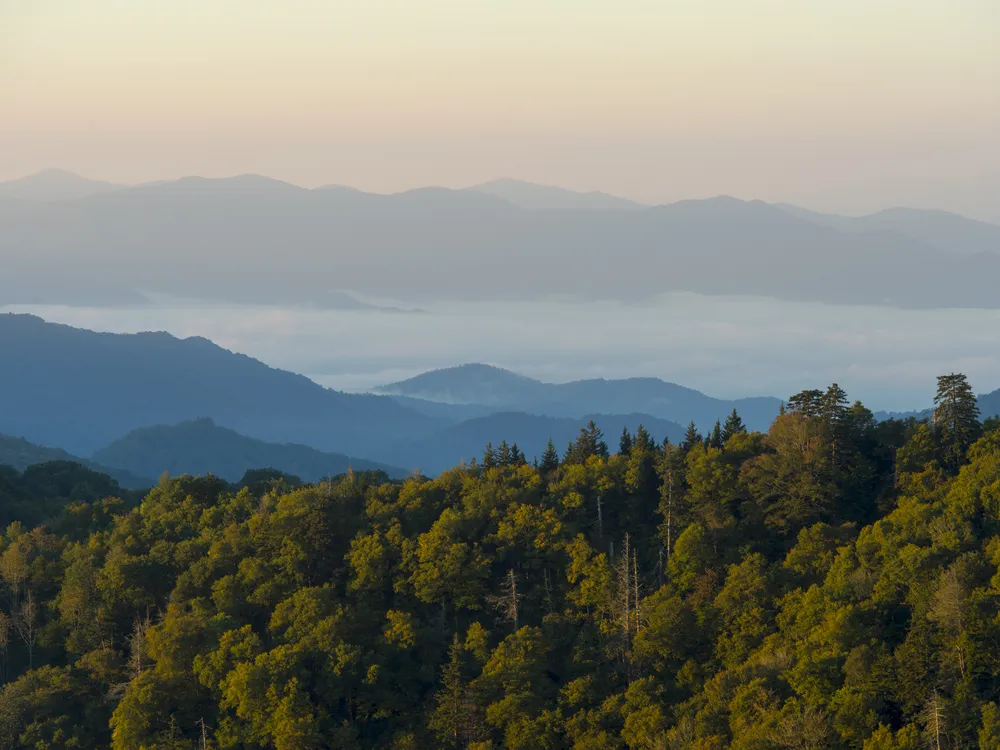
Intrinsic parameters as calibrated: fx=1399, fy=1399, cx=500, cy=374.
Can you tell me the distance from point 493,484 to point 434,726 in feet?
91.0

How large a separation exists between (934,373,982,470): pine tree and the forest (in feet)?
0.69

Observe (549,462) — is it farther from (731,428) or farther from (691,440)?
(731,428)

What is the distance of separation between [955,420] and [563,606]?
131ft

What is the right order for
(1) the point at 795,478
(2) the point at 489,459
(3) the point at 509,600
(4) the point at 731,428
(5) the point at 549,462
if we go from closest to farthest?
(3) the point at 509,600 → (1) the point at 795,478 → (5) the point at 549,462 → (2) the point at 489,459 → (4) the point at 731,428

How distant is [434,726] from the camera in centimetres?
10938

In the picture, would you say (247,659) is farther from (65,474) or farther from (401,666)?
(65,474)

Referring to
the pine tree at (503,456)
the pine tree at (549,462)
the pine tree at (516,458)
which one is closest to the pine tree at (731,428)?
the pine tree at (549,462)

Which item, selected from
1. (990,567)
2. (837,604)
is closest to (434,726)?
(837,604)

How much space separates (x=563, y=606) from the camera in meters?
118

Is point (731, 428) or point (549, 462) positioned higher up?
point (731, 428)

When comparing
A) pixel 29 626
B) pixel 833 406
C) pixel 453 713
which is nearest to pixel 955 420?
pixel 833 406

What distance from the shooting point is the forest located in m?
98.1

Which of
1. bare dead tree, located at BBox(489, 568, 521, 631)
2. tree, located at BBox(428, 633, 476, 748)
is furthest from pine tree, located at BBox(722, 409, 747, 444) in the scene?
tree, located at BBox(428, 633, 476, 748)

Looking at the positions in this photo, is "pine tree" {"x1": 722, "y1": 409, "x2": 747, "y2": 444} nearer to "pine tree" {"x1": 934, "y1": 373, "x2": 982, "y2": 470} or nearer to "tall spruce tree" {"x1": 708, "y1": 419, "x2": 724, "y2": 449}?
"tall spruce tree" {"x1": 708, "y1": 419, "x2": 724, "y2": 449}
